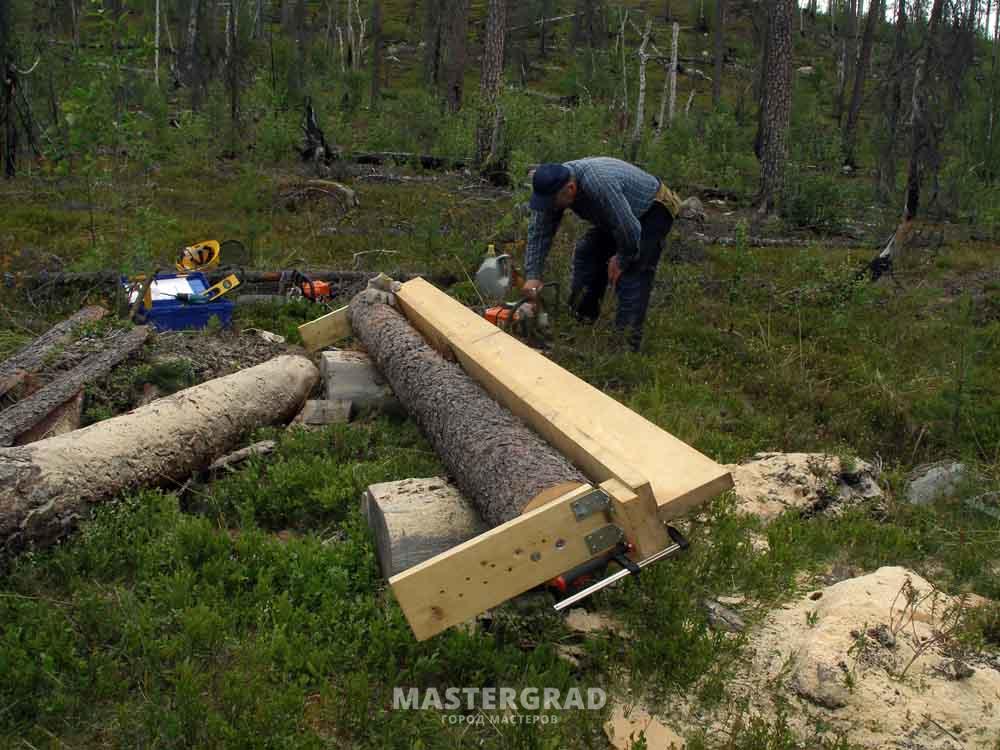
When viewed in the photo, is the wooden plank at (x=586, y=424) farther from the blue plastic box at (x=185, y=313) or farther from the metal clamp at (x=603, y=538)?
the blue plastic box at (x=185, y=313)

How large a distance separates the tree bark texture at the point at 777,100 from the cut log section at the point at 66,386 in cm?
1022

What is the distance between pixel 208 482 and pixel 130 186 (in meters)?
8.54

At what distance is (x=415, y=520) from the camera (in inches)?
137

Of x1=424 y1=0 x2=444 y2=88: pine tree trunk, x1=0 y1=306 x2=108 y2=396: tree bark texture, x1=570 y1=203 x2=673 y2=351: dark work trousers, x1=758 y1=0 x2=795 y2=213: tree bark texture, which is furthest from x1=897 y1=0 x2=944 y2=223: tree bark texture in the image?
x1=424 y1=0 x2=444 y2=88: pine tree trunk

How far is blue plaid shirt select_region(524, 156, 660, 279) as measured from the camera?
548cm

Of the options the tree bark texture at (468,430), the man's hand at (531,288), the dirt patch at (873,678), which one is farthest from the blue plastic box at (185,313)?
the dirt patch at (873,678)

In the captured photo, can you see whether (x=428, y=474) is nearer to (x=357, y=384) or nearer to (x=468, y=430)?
(x=468, y=430)

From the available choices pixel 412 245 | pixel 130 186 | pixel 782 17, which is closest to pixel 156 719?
pixel 412 245

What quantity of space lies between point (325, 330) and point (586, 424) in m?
3.08

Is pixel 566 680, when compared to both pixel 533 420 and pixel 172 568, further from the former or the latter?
pixel 172 568

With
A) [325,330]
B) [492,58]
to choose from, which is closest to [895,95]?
[325,330]

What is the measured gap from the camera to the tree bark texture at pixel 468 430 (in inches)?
125

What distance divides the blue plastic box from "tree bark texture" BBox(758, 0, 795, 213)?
30.6 ft

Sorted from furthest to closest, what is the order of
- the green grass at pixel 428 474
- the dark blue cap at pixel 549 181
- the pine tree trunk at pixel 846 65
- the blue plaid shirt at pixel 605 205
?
the pine tree trunk at pixel 846 65
the blue plaid shirt at pixel 605 205
the dark blue cap at pixel 549 181
the green grass at pixel 428 474
